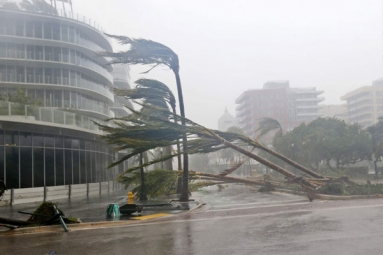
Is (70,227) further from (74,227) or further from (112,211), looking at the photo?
(112,211)

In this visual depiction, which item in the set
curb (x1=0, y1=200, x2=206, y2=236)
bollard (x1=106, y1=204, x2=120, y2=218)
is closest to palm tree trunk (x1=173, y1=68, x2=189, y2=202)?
bollard (x1=106, y1=204, x2=120, y2=218)

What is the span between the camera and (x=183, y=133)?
18.7 meters

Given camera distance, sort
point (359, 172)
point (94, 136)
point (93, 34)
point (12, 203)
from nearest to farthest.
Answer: point (12, 203), point (94, 136), point (359, 172), point (93, 34)

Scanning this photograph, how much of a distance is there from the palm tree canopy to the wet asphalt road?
9.63 meters

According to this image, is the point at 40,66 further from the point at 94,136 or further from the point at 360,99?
the point at 360,99

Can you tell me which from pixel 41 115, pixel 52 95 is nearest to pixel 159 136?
pixel 41 115

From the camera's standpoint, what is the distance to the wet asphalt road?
805cm

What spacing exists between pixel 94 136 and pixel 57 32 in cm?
1765

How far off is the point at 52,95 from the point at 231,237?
39.9 metres

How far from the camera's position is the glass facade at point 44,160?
24.7 m

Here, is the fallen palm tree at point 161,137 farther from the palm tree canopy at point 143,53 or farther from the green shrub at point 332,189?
the palm tree canopy at point 143,53

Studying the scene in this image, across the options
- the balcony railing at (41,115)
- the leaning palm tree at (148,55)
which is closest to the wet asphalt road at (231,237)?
the leaning palm tree at (148,55)

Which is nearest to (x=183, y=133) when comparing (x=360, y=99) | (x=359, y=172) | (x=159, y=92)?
(x=159, y=92)

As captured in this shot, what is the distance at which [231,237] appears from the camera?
9578 millimetres
